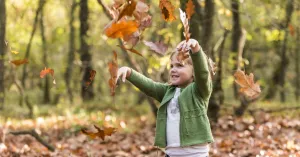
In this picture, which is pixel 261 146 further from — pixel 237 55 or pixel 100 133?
pixel 100 133

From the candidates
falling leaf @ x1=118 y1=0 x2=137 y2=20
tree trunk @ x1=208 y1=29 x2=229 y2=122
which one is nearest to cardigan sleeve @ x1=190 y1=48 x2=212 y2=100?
falling leaf @ x1=118 y1=0 x2=137 y2=20

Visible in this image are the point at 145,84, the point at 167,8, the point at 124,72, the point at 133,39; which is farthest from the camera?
the point at 145,84

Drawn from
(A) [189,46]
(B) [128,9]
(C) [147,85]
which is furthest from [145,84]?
(B) [128,9]

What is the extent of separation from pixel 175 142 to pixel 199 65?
0.68m

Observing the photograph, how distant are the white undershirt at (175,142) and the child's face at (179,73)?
15 cm

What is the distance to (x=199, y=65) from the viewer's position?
3.18m

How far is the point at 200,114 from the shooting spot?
356 centimetres

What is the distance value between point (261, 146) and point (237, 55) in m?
2.83

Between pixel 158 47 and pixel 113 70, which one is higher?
pixel 158 47

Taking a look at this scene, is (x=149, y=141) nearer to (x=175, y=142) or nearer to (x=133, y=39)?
(x=175, y=142)

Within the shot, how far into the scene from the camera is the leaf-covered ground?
19.6 ft

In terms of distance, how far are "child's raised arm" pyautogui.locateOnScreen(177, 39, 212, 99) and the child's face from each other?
19 cm

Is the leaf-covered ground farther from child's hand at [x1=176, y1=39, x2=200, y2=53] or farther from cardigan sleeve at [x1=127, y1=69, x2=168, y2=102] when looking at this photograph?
child's hand at [x1=176, y1=39, x2=200, y2=53]

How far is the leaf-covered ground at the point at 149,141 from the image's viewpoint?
5987 mm
